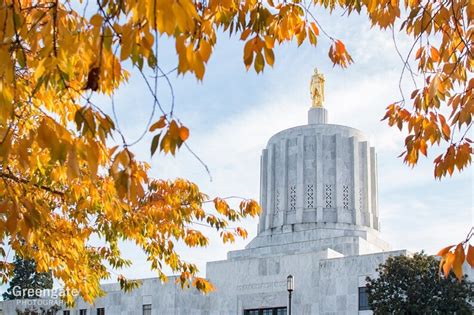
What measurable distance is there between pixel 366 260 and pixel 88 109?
35.5 metres

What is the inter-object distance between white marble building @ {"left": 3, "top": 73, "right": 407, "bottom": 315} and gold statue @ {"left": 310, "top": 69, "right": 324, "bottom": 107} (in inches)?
2.5

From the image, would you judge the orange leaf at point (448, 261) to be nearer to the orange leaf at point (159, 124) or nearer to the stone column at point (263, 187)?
the orange leaf at point (159, 124)

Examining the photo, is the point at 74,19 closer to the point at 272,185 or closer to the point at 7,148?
the point at 7,148

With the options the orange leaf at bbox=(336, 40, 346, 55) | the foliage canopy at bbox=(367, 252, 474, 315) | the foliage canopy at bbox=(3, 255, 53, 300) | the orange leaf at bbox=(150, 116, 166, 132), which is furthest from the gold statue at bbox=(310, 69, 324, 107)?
the orange leaf at bbox=(150, 116, 166, 132)

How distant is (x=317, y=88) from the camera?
1944 inches

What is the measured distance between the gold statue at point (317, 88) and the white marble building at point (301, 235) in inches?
2.5

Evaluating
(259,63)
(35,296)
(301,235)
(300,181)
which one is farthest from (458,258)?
(35,296)

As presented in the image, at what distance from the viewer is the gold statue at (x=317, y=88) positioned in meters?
49.4

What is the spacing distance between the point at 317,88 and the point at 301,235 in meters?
9.71

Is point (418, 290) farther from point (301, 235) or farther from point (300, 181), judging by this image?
point (300, 181)

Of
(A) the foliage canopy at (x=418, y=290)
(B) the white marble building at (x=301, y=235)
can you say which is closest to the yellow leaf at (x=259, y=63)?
(A) the foliage canopy at (x=418, y=290)

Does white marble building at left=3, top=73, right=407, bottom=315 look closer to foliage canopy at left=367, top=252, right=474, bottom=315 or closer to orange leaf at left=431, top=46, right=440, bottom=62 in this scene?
foliage canopy at left=367, top=252, right=474, bottom=315

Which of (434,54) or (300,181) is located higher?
(300,181)

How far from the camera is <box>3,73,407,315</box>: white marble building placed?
138ft
